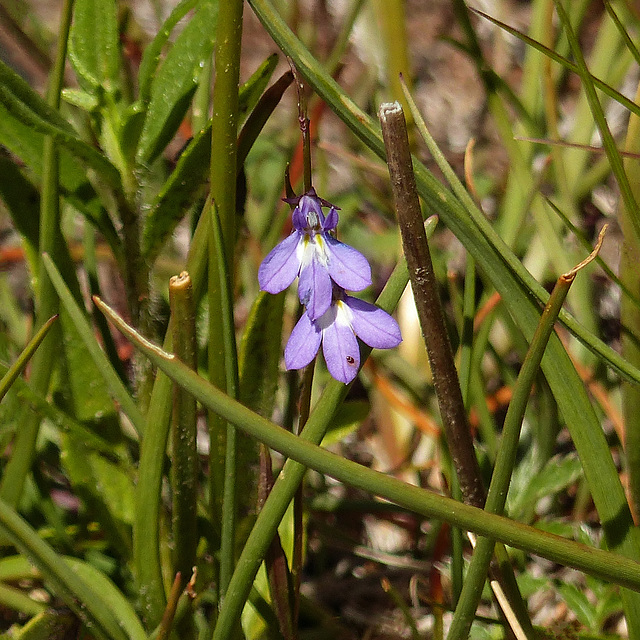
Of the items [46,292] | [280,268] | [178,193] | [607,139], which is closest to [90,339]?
[46,292]

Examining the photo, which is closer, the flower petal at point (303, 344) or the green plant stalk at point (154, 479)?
the flower petal at point (303, 344)

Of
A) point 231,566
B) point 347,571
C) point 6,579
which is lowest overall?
point 347,571

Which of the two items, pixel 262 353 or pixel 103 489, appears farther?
pixel 103 489

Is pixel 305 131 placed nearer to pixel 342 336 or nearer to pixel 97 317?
pixel 342 336

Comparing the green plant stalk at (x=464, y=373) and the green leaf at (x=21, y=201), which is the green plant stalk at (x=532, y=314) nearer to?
the green plant stalk at (x=464, y=373)

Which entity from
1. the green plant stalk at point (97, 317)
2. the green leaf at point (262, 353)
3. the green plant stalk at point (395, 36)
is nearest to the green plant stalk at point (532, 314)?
the green leaf at point (262, 353)

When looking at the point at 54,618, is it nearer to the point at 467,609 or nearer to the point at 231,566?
the point at 231,566

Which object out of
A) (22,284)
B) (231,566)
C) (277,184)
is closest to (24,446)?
(231,566)
